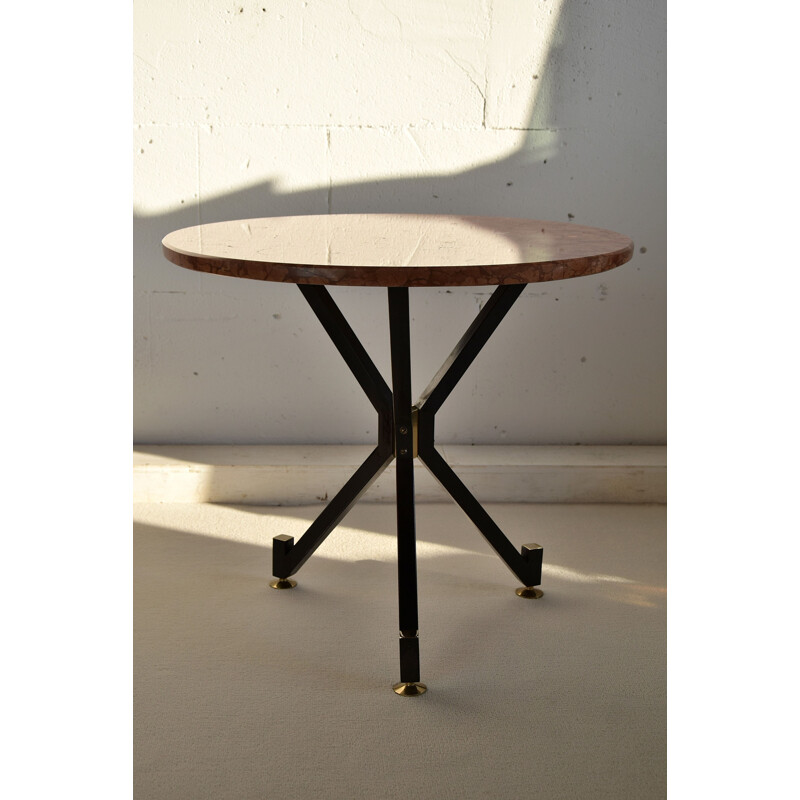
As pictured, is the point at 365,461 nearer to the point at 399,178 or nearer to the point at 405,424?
the point at 405,424

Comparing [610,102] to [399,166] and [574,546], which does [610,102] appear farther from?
[574,546]

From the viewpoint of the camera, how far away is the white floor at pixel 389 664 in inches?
65.7

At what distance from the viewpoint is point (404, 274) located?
166cm

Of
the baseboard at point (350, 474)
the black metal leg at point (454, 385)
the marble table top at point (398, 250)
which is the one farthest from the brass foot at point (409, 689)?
the baseboard at point (350, 474)

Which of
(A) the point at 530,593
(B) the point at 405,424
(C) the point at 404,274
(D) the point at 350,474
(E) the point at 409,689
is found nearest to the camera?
(C) the point at 404,274

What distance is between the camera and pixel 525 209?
10.3ft

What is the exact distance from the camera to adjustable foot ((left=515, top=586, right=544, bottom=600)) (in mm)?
2418

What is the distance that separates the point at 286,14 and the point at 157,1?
0.41 m

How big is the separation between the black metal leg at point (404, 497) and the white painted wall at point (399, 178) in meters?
1.17

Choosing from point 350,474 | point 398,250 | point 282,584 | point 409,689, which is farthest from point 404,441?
point 350,474

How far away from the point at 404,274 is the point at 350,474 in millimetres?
1434

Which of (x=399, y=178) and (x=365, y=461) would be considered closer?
(x=365, y=461)

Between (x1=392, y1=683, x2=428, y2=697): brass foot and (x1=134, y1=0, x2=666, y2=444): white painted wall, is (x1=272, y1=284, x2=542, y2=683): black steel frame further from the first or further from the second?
(x1=134, y1=0, x2=666, y2=444): white painted wall

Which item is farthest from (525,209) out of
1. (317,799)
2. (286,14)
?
(317,799)
